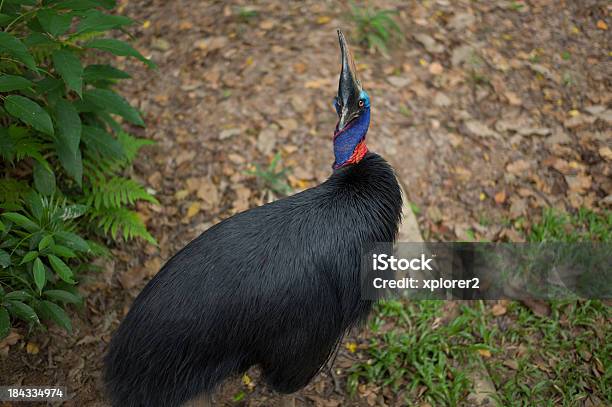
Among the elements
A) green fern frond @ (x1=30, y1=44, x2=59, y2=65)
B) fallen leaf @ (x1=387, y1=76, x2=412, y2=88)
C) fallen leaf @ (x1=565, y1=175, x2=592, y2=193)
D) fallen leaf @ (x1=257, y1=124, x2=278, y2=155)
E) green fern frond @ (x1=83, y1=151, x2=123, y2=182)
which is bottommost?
fallen leaf @ (x1=565, y1=175, x2=592, y2=193)

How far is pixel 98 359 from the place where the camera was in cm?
305

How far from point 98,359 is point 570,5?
4745 mm

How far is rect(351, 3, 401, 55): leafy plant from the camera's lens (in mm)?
4469

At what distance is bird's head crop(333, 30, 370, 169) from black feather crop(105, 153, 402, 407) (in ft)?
0.52

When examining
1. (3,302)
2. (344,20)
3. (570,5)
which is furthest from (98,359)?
(570,5)

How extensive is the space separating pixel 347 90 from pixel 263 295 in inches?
37.1

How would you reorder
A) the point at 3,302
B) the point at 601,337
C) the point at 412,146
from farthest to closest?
the point at 412,146 < the point at 601,337 < the point at 3,302

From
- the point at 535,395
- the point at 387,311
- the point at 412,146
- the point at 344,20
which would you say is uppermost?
the point at 344,20

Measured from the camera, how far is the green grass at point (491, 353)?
304 cm

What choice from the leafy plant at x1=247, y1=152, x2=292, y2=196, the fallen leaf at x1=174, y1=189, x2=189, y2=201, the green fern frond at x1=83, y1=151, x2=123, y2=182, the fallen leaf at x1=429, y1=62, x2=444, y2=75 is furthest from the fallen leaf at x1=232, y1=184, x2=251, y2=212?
the fallen leaf at x1=429, y1=62, x2=444, y2=75

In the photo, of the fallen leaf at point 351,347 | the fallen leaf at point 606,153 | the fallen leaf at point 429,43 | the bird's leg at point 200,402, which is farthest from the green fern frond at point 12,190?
the fallen leaf at point 606,153

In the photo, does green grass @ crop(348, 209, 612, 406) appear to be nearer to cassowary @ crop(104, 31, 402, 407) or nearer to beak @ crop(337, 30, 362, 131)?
cassowary @ crop(104, 31, 402, 407)

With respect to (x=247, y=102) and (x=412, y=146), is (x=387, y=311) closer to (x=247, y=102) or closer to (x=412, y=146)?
(x=412, y=146)

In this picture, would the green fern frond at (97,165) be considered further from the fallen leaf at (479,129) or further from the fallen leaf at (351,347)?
the fallen leaf at (479,129)
